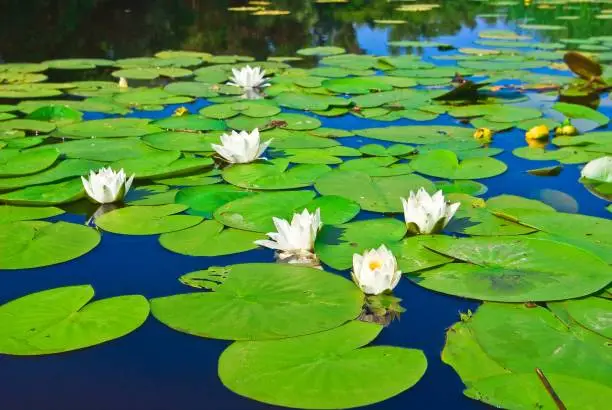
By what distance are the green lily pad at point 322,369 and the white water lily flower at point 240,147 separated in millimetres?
1451

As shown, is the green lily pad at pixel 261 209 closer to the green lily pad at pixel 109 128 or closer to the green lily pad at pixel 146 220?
the green lily pad at pixel 146 220

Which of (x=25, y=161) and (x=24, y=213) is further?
(x=25, y=161)

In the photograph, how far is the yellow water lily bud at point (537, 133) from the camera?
3.31 meters

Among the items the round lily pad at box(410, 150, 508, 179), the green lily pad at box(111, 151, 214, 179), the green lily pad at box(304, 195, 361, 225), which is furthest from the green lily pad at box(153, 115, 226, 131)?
the green lily pad at box(304, 195, 361, 225)

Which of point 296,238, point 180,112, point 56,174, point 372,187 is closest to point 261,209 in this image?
point 296,238

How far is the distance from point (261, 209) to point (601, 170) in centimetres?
143

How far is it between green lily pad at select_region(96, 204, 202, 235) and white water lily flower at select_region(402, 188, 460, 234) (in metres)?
0.74

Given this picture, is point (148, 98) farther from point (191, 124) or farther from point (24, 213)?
point (24, 213)

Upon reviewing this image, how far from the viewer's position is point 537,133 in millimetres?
3311

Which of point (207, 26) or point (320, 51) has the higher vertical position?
point (207, 26)

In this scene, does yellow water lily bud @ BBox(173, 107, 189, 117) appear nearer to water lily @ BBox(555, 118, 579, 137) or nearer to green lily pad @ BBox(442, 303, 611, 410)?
water lily @ BBox(555, 118, 579, 137)

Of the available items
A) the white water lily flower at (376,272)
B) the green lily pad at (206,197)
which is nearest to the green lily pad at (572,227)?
the white water lily flower at (376,272)

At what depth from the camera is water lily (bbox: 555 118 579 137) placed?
11.2 ft

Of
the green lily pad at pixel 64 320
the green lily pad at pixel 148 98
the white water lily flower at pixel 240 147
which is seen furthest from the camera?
the green lily pad at pixel 148 98
